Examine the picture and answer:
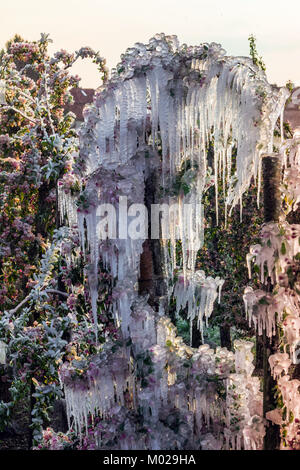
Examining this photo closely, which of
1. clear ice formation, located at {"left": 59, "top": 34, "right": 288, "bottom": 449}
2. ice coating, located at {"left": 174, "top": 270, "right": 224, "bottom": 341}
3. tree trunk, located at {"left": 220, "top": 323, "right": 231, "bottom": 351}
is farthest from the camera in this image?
tree trunk, located at {"left": 220, "top": 323, "right": 231, "bottom": 351}

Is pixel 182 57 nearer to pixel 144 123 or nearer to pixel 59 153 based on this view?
pixel 144 123

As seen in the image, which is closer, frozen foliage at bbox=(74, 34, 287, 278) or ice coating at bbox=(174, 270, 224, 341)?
frozen foliage at bbox=(74, 34, 287, 278)

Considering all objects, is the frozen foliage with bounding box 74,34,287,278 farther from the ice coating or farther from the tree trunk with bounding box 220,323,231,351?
the tree trunk with bounding box 220,323,231,351

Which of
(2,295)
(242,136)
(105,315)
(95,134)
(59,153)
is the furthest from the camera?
(2,295)

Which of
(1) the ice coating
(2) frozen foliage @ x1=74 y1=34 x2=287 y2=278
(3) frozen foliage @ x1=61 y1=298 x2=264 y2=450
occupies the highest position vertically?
(2) frozen foliage @ x1=74 y1=34 x2=287 y2=278

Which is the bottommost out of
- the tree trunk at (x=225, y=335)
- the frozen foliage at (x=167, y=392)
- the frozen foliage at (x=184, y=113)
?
the tree trunk at (x=225, y=335)

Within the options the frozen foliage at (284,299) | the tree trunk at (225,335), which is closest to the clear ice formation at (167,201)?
the frozen foliage at (284,299)

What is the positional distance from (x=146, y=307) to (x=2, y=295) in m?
5.23

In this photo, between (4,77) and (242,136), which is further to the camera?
(4,77)

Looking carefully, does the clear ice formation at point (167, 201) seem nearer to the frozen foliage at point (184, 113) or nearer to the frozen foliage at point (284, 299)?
the frozen foliage at point (184, 113)

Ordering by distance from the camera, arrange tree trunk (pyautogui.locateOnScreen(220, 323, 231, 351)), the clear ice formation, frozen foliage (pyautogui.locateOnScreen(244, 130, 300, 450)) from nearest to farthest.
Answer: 1. frozen foliage (pyautogui.locateOnScreen(244, 130, 300, 450))
2. the clear ice formation
3. tree trunk (pyautogui.locateOnScreen(220, 323, 231, 351))

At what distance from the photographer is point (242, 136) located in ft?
13.0

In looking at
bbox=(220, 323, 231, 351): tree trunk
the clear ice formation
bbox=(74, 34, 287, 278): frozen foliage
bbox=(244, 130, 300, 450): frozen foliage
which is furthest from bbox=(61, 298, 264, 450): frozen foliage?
bbox=(220, 323, 231, 351): tree trunk

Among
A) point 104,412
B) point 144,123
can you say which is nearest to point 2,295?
point 104,412
